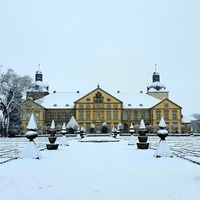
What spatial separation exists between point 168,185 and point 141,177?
1060 mm

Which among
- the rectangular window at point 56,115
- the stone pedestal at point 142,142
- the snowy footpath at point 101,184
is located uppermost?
the rectangular window at point 56,115

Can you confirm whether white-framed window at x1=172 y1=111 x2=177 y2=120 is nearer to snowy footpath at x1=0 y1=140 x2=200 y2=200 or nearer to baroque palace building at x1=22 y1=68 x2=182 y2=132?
baroque palace building at x1=22 y1=68 x2=182 y2=132

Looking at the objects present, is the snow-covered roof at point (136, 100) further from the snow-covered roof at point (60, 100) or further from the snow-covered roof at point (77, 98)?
the snow-covered roof at point (60, 100)

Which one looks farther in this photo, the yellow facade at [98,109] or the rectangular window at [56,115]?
the rectangular window at [56,115]

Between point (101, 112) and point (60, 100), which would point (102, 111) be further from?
point (60, 100)

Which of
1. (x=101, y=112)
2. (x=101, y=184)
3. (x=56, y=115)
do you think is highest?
(x=101, y=112)

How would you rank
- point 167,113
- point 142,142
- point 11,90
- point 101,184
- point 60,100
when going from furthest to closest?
point 60,100 → point 167,113 → point 11,90 → point 142,142 → point 101,184

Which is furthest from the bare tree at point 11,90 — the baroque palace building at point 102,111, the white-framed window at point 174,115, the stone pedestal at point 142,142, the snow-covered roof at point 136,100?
the white-framed window at point 174,115

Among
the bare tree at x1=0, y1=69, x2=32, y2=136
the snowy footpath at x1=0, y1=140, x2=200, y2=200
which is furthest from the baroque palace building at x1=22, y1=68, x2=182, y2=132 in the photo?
the snowy footpath at x1=0, y1=140, x2=200, y2=200

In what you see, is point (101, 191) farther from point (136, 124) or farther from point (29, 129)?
point (136, 124)

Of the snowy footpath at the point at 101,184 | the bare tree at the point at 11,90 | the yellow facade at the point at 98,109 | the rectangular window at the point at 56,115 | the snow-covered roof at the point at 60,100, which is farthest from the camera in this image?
the snow-covered roof at the point at 60,100

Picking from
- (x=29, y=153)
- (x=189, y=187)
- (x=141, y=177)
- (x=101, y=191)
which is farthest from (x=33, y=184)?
(x=29, y=153)

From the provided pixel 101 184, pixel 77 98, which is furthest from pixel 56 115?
pixel 101 184

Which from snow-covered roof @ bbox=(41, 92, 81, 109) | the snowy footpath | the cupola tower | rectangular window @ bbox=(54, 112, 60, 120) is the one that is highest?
the cupola tower
